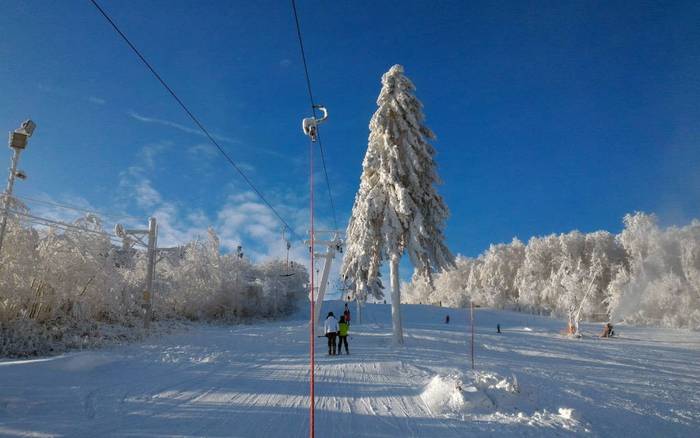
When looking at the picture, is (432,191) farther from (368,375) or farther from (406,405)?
(406,405)

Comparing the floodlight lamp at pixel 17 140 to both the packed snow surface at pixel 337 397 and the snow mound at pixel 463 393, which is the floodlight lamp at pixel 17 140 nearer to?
the packed snow surface at pixel 337 397

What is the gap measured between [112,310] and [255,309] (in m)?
22.7

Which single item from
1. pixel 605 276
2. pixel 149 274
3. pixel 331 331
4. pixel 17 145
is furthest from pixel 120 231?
pixel 605 276

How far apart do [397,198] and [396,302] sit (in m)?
4.95

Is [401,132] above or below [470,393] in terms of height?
above

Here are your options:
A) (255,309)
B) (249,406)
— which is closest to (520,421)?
(249,406)

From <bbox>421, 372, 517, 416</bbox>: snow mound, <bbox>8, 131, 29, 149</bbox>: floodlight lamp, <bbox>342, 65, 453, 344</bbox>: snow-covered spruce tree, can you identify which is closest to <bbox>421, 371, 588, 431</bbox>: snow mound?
<bbox>421, 372, 517, 416</bbox>: snow mound

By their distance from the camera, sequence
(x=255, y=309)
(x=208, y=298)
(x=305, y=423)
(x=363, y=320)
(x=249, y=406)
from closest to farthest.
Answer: (x=305, y=423) → (x=249, y=406) → (x=208, y=298) → (x=363, y=320) → (x=255, y=309)

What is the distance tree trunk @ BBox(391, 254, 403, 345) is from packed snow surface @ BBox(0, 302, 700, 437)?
3.17m

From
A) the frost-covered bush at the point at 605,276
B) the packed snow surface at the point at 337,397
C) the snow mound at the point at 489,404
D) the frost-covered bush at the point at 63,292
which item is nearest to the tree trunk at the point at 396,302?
the packed snow surface at the point at 337,397

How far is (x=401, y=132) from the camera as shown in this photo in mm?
20031

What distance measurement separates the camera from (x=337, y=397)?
8695mm

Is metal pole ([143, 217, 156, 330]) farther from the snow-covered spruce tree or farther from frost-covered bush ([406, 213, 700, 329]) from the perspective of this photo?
frost-covered bush ([406, 213, 700, 329])

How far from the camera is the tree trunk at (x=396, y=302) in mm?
18203
